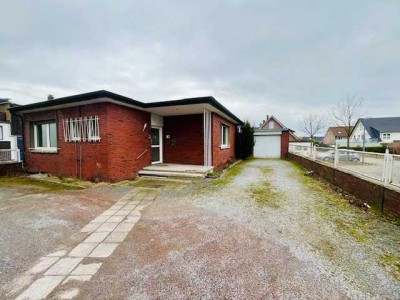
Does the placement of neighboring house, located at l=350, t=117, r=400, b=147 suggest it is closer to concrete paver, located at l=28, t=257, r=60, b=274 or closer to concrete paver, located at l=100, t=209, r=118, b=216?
concrete paver, located at l=100, t=209, r=118, b=216

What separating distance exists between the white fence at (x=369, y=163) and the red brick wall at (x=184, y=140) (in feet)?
17.4

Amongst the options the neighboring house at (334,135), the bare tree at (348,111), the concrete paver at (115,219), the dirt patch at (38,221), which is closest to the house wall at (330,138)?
the neighboring house at (334,135)

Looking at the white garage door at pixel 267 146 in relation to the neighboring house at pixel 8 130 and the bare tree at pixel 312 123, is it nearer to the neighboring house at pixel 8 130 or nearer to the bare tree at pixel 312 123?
the bare tree at pixel 312 123

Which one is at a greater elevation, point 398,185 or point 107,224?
point 398,185

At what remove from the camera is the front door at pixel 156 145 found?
9828 mm

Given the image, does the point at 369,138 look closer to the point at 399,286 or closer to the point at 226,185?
the point at 226,185

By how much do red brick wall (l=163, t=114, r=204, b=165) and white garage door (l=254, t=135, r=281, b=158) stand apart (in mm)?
11500

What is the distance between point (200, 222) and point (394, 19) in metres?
9.81

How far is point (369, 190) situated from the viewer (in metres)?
4.70

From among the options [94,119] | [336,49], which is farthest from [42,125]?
[336,49]

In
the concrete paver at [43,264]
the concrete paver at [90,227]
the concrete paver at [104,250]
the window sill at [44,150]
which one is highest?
the window sill at [44,150]

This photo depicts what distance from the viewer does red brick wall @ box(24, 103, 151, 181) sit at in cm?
726

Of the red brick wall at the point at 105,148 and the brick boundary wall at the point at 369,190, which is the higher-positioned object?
the red brick wall at the point at 105,148

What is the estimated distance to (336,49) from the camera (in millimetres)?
10094
